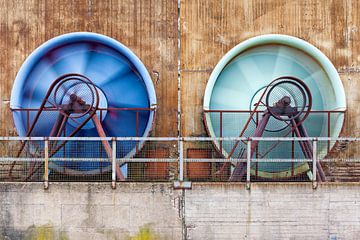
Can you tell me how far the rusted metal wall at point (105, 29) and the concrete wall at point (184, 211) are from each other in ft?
9.77

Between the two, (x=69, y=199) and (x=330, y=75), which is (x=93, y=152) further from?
(x=330, y=75)

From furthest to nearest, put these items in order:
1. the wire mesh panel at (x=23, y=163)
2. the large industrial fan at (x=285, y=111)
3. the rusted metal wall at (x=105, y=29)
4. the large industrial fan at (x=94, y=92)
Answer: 1. the rusted metal wall at (x=105, y=29)
2. the large industrial fan at (x=94, y=92)
3. the wire mesh panel at (x=23, y=163)
4. the large industrial fan at (x=285, y=111)

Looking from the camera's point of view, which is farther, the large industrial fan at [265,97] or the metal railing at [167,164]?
the large industrial fan at [265,97]

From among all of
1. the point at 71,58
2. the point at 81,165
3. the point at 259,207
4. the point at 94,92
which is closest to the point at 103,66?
the point at 71,58

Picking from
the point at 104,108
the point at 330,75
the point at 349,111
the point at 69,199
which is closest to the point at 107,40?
the point at 104,108

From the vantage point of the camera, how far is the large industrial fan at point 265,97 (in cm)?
1123

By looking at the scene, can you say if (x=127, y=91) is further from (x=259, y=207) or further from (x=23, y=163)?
(x=259, y=207)

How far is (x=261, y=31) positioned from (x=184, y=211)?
485cm

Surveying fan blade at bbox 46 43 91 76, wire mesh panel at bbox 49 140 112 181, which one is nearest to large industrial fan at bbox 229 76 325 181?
wire mesh panel at bbox 49 140 112 181

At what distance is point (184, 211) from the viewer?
9.01 m

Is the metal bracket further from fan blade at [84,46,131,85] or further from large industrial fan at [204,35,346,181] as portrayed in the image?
fan blade at [84,46,131,85]

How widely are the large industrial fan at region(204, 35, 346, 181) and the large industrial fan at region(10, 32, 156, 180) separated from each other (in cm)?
153

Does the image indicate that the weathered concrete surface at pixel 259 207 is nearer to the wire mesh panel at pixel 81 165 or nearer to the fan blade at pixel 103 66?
the wire mesh panel at pixel 81 165

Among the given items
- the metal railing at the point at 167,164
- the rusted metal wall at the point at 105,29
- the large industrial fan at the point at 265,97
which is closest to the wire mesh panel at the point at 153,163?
the metal railing at the point at 167,164
